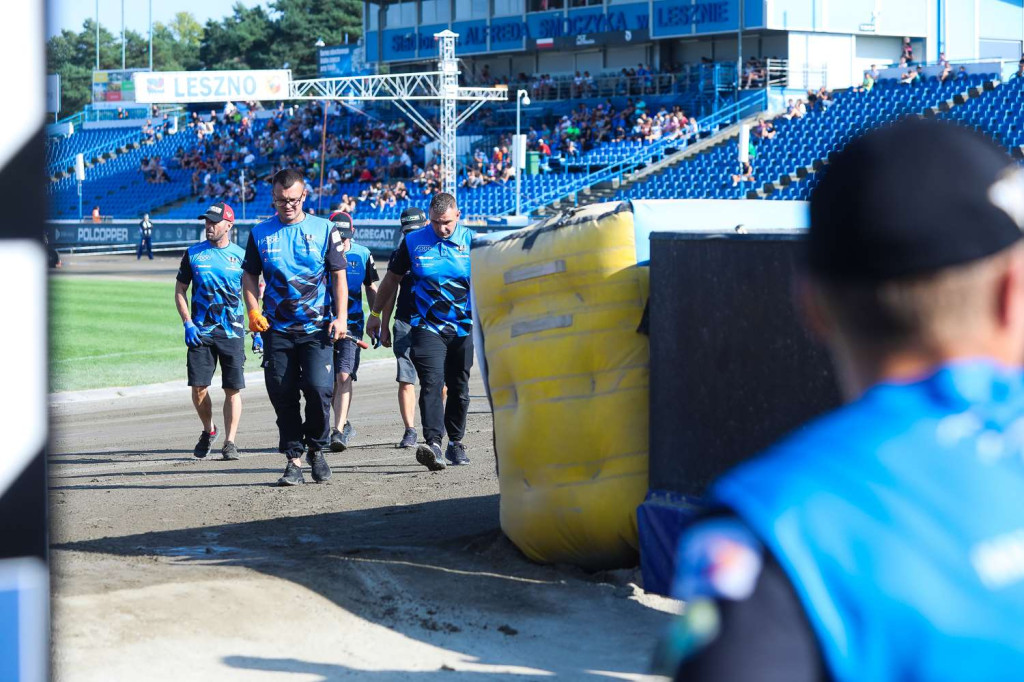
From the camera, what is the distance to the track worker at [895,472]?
120 centimetres

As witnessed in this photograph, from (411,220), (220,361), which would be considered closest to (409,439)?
(220,361)

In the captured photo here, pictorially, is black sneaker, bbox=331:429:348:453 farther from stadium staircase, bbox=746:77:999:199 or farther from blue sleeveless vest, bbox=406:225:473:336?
stadium staircase, bbox=746:77:999:199

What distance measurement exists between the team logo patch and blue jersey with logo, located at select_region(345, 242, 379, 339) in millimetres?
9651

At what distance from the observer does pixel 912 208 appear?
1.32 m

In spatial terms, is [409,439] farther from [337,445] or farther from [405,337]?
[337,445]

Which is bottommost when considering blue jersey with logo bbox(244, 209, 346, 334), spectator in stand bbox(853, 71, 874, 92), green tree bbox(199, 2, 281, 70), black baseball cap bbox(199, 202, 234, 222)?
blue jersey with logo bbox(244, 209, 346, 334)

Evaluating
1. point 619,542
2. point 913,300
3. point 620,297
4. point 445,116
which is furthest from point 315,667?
point 445,116

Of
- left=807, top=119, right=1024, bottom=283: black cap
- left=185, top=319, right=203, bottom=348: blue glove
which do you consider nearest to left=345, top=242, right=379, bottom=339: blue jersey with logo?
left=185, top=319, right=203, bottom=348: blue glove

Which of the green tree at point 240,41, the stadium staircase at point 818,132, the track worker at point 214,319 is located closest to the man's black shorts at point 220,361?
the track worker at point 214,319

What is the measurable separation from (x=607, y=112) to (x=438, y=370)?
117 ft

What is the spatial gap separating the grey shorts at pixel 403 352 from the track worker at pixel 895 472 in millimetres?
9158

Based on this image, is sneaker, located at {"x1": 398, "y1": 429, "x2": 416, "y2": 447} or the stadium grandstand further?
the stadium grandstand

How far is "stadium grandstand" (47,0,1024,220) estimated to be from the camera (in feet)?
117

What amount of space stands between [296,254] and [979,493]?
7.94 meters
